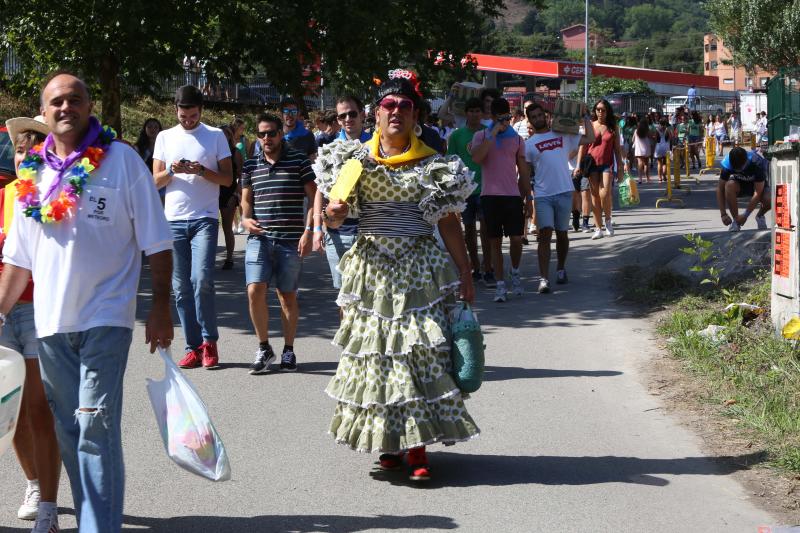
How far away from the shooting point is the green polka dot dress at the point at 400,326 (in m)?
5.80

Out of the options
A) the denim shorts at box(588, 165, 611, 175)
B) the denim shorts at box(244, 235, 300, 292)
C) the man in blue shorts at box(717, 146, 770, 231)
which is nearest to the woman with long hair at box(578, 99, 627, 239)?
the denim shorts at box(588, 165, 611, 175)

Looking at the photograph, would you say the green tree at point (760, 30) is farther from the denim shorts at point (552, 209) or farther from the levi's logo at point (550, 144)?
the denim shorts at point (552, 209)

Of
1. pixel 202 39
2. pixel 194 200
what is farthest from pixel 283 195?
pixel 202 39

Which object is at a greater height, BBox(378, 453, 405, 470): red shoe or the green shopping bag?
the green shopping bag

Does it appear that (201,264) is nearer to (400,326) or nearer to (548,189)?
(400,326)

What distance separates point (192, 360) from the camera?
8836mm

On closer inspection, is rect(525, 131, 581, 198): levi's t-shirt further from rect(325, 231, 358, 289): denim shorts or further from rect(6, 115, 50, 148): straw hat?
rect(6, 115, 50, 148): straw hat

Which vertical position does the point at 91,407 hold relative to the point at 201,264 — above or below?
below

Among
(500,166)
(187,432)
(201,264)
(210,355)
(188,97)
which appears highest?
(188,97)

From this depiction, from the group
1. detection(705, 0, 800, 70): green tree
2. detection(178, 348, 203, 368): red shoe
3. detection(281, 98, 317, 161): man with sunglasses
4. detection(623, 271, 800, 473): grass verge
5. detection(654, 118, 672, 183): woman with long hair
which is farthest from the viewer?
detection(705, 0, 800, 70): green tree

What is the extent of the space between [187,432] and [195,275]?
4.30 metres

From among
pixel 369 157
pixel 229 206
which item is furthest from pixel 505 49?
pixel 369 157

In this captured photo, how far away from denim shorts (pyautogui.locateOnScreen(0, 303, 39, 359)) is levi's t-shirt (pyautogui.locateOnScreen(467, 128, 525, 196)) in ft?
23.5

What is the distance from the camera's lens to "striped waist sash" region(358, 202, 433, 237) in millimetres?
6004
